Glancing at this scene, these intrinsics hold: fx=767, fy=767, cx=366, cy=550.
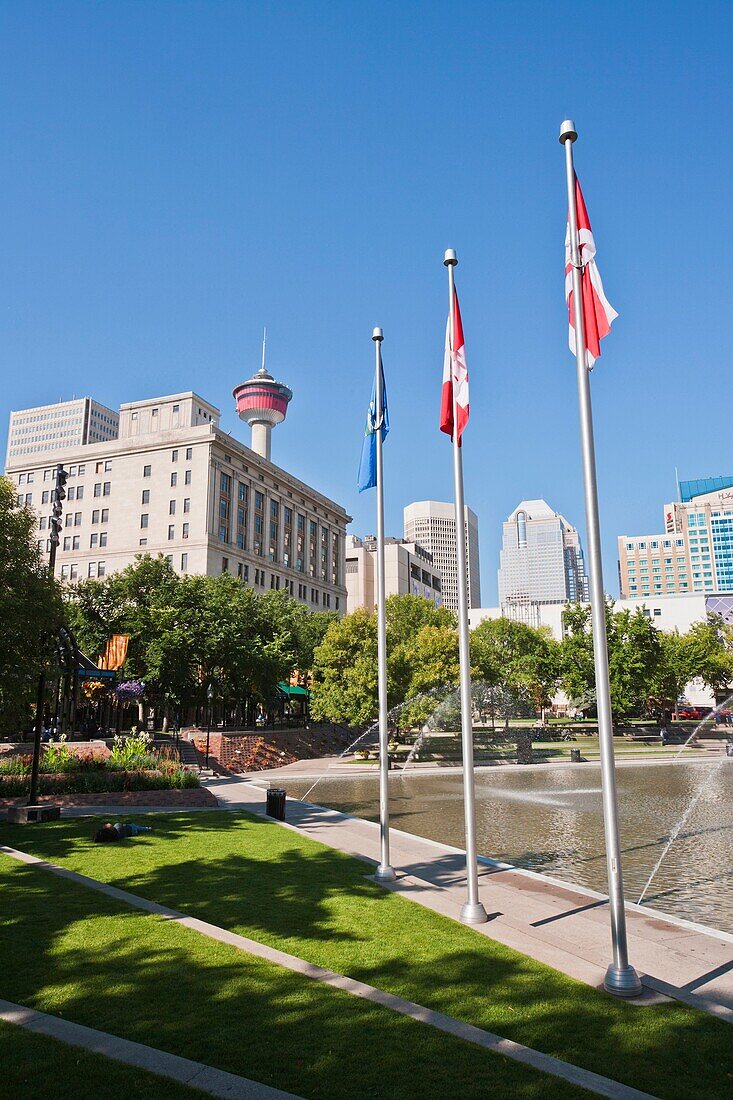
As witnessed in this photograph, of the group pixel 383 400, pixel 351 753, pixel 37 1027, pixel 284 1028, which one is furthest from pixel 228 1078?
pixel 351 753

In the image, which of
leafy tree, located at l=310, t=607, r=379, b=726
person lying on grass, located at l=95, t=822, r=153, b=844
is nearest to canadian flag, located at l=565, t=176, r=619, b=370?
person lying on grass, located at l=95, t=822, r=153, b=844

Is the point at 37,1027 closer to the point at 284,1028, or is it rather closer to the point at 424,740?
the point at 284,1028

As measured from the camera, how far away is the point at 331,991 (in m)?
8.02

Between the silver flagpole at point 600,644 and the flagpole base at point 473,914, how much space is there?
8.37ft

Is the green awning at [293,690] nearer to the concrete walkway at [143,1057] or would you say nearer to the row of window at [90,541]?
the row of window at [90,541]

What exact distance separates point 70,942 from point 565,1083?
21.2ft

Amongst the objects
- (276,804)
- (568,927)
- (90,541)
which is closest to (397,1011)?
(568,927)

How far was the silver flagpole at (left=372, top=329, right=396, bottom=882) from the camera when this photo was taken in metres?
13.7

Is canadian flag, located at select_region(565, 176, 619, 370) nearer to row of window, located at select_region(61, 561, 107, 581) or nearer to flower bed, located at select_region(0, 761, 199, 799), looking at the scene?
flower bed, located at select_region(0, 761, 199, 799)

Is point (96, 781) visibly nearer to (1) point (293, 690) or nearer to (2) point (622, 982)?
(2) point (622, 982)

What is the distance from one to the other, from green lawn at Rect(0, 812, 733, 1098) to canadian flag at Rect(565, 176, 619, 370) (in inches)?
286

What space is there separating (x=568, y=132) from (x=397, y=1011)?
34.7 feet

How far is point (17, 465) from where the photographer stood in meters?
94.0

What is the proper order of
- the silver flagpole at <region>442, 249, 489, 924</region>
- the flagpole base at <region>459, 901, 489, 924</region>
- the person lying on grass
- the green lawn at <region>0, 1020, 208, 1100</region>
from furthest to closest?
the person lying on grass < the silver flagpole at <region>442, 249, 489, 924</region> < the flagpole base at <region>459, 901, 489, 924</region> < the green lawn at <region>0, 1020, 208, 1100</region>
